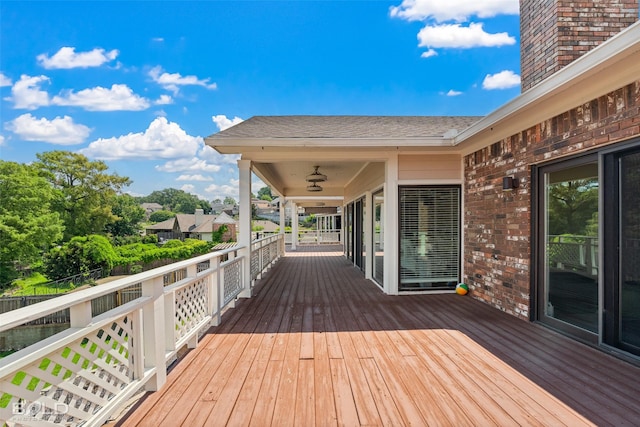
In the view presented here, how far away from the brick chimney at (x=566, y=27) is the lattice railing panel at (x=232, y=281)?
4824 millimetres

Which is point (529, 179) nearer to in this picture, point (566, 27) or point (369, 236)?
point (566, 27)

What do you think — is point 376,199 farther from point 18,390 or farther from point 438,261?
point 18,390

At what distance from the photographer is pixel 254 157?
5.70 m

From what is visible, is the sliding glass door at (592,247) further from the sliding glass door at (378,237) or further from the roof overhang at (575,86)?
the sliding glass door at (378,237)

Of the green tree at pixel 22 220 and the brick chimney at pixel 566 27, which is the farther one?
the green tree at pixel 22 220

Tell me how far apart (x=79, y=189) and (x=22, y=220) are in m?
7.78

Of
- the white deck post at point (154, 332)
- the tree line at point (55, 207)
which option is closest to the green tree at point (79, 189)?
the tree line at point (55, 207)

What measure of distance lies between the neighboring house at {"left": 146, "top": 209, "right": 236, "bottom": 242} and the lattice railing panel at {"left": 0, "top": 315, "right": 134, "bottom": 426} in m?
32.8

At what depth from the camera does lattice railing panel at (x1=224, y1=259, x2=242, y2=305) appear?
451 cm

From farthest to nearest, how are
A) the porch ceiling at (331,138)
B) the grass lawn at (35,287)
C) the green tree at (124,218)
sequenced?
the green tree at (124,218), the grass lawn at (35,287), the porch ceiling at (331,138)

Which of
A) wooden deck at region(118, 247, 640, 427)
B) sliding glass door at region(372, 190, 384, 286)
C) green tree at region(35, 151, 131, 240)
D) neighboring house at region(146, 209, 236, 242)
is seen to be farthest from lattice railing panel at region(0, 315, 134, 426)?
neighboring house at region(146, 209, 236, 242)

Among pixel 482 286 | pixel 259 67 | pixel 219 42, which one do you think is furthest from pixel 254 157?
pixel 219 42

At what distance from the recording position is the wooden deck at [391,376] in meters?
2.13

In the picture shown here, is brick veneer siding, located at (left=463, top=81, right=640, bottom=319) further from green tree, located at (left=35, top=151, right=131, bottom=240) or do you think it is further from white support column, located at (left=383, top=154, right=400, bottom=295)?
green tree, located at (left=35, top=151, right=131, bottom=240)
